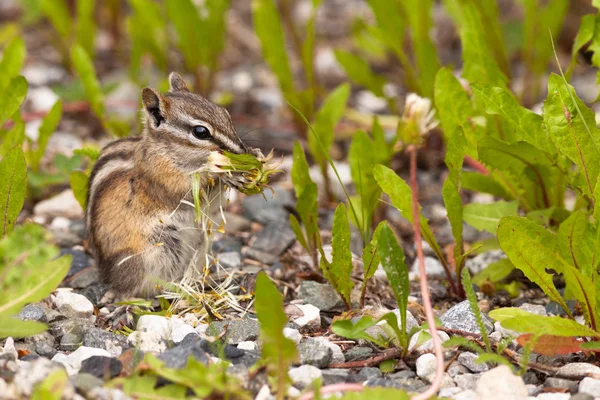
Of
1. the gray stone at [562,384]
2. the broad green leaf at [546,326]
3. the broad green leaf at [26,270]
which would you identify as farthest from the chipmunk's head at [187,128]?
the gray stone at [562,384]

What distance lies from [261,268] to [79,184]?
1149 millimetres

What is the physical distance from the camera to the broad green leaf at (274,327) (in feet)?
9.67

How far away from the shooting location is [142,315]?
3.95 meters

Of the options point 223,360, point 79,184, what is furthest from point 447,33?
point 223,360

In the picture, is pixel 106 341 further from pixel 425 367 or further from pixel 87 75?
pixel 87 75

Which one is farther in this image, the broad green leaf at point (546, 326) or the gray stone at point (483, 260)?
the gray stone at point (483, 260)

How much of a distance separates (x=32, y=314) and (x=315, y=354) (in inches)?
53.2

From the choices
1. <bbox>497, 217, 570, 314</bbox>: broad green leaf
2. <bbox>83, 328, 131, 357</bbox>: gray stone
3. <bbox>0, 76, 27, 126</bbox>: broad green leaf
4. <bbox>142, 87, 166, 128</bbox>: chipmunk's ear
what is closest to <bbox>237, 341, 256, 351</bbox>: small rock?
<bbox>83, 328, 131, 357</bbox>: gray stone

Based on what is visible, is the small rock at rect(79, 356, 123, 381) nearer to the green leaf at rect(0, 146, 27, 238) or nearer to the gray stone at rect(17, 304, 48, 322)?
the gray stone at rect(17, 304, 48, 322)

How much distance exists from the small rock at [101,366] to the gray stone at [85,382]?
38 mm

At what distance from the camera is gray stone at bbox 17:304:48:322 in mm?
3797

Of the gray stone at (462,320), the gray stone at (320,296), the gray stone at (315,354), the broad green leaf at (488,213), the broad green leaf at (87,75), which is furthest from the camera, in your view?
the broad green leaf at (87,75)

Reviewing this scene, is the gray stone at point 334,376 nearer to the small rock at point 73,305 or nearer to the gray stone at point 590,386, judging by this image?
the gray stone at point 590,386

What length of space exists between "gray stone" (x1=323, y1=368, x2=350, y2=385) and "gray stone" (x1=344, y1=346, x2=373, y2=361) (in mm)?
171
